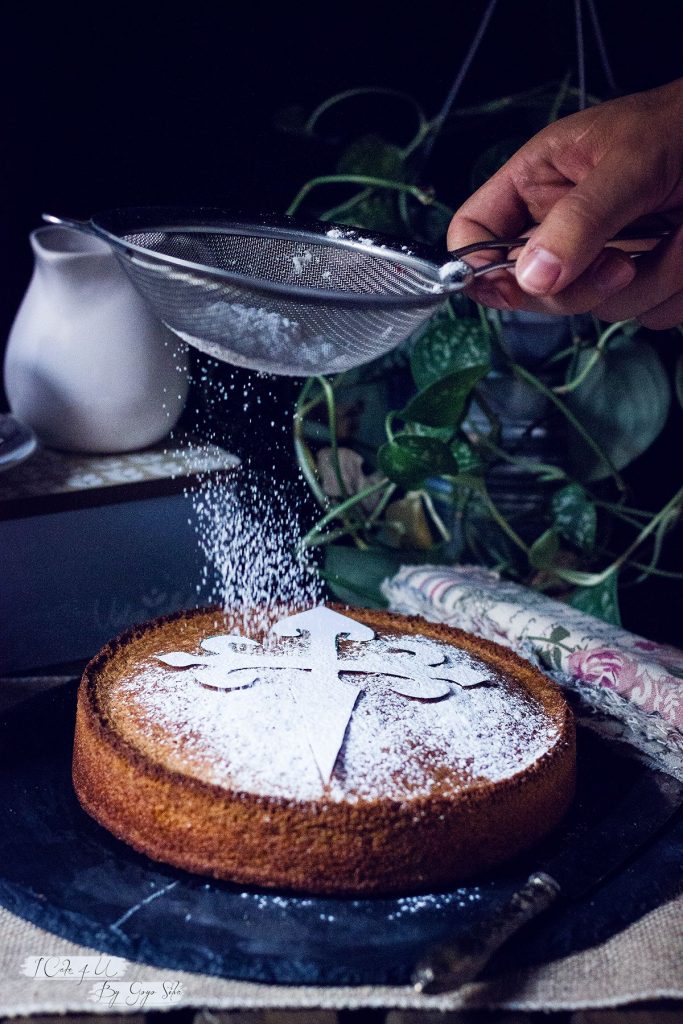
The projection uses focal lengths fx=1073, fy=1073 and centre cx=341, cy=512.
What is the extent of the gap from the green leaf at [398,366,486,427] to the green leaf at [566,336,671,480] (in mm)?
228

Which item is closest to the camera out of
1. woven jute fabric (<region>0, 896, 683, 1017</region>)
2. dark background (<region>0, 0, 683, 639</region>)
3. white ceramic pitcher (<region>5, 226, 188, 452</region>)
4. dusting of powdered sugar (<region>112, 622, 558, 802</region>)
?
woven jute fabric (<region>0, 896, 683, 1017</region>)

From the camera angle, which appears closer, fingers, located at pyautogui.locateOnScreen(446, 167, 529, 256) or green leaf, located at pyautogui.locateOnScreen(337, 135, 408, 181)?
fingers, located at pyautogui.locateOnScreen(446, 167, 529, 256)

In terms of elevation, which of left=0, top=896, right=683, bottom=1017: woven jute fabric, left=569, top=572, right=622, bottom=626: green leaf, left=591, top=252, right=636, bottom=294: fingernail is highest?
left=591, top=252, right=636, bottom=294: fingernail

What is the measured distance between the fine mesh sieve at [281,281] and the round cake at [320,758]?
0.24 metres

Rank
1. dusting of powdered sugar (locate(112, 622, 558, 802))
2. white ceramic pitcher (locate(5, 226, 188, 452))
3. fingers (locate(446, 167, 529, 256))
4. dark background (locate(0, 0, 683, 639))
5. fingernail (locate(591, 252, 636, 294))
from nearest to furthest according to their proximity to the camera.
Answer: dusting of powdered sugar (locate(112, 622, 558, 802)) → fingernail (locate(591, 252, 636, 294)) → fingers (locate(446, 167, 529, 256)) → white ceramic pitcher (locate(5, 226, 188, 452)) → dark background (locate(0, 0, 683, 639))

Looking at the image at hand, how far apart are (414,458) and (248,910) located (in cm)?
52

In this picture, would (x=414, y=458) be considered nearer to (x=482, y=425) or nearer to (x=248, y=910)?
(x=482, y=425)

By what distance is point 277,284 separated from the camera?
0.73 meters

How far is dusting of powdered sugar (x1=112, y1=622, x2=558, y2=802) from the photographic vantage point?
2.30ft

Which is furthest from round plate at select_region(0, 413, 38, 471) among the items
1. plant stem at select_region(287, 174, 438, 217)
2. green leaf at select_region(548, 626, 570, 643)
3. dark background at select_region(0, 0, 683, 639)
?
green leaf at select_region(548, 626, 570, 643)

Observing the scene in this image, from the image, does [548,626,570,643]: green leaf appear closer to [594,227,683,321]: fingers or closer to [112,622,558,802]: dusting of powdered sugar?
[112,622,558,802]: dusting of powdered sugar

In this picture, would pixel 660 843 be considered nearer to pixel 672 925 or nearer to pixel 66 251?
pixel 672 925

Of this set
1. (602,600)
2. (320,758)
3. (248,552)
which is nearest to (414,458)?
(248,552)

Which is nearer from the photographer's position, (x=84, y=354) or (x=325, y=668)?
(x=325, y=668)
